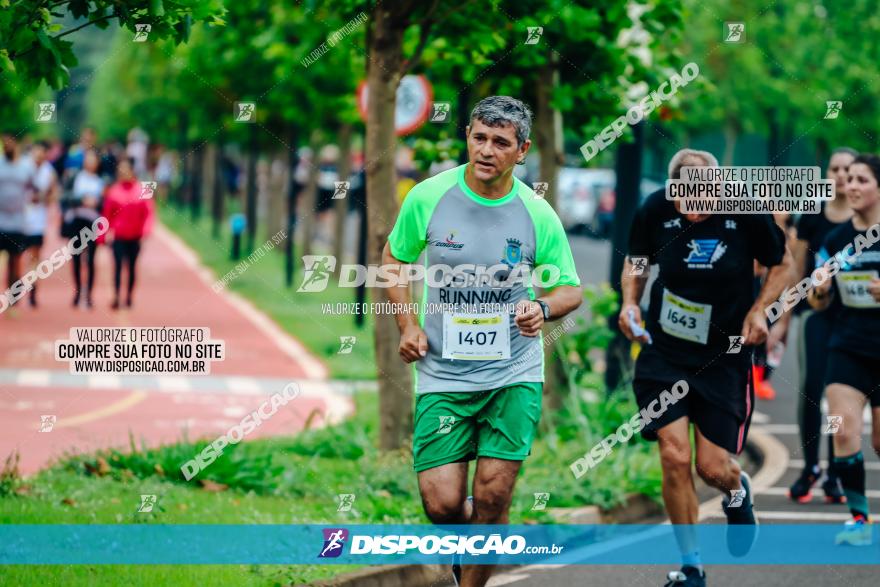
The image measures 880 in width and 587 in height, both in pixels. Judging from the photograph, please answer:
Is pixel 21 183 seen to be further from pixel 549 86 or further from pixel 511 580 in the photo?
pixel 511 580

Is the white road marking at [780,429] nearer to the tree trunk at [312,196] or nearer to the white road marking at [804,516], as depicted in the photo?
the white road marking at [804,516]

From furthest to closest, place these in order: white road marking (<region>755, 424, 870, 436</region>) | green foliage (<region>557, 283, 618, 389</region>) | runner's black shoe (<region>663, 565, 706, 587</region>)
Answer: white road marking (<region>755, 424, 870, 436</region>) → green foliage (<region>557, 283, 618, 389</region>) → runner's black shoe (<region>663, 565, 706, 587</region>)

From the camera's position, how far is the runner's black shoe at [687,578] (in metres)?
6.83

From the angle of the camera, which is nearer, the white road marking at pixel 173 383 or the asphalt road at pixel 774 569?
the asphalt road at pixel 774 569

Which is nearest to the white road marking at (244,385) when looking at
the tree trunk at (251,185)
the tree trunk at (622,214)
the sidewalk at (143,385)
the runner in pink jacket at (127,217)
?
the sidewalk at (143,385)

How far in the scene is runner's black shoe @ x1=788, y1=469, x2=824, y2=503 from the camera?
9.61 metres

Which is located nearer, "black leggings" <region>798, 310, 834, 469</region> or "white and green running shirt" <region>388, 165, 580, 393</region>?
"white and green running shirt" <region>388, 165, 580, 393</region>

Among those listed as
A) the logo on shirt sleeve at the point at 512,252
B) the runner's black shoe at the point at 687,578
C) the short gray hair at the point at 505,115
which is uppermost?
the short gray hair at the point at 505,115

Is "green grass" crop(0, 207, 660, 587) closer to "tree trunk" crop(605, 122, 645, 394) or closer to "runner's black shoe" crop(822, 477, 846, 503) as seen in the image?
"tree trunk" crop(605, 122, 645, 394)

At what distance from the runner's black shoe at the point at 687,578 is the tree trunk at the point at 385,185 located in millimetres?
3001

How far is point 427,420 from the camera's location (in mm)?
6211

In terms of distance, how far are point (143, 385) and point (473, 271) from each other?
7.85 m

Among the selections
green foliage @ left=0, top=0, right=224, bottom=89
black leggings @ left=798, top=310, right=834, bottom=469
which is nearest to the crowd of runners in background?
A: black leggings @ left=798, top=310, right=834, bottom=469

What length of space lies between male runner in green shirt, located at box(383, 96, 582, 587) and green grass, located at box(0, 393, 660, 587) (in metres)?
0.91
